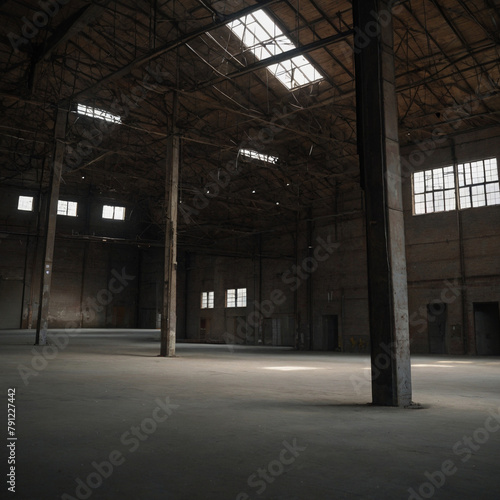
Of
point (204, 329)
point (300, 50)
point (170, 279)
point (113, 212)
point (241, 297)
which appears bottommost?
point (204, 329)

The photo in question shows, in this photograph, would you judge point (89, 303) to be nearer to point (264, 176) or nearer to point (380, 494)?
point (264, 176)

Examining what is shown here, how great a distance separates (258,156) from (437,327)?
44.7 feet

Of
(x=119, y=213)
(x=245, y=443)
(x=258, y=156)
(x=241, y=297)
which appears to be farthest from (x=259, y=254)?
(x=245, y=443)

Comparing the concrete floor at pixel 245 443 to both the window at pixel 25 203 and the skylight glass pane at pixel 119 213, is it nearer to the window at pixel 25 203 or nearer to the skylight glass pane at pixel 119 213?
the window at pixel 25 203

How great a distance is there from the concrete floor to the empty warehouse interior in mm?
37

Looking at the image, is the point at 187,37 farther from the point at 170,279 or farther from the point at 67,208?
the point at 67,208

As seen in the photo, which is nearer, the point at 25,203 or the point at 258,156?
the point at 258,156

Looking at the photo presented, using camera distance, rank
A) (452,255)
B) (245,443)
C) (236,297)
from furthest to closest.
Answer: (236,297)
(452,255)
(245,443)

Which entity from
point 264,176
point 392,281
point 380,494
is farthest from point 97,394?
point 264,176

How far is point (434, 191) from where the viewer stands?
2373 centimetres

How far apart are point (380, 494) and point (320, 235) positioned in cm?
2664

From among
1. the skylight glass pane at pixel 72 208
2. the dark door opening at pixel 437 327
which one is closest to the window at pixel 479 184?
the dark door opening at pixel 437 327

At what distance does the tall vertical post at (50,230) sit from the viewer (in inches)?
760

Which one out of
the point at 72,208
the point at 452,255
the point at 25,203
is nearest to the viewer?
the point at 452,255
